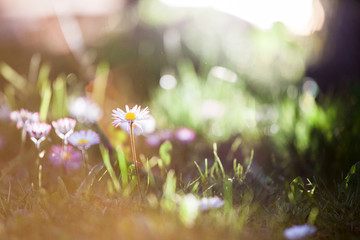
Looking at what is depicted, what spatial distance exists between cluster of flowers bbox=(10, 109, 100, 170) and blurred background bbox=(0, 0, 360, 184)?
328 millimetres

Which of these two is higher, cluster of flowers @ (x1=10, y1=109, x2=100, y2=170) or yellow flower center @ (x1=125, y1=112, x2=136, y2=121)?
yellow flower center @ (x1=125, y1=112, x2=136, y2=121)

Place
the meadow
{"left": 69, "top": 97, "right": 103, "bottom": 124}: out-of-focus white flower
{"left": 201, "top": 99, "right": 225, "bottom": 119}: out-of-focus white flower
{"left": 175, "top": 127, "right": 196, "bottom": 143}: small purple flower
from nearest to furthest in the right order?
1. the meadow
2. {"left": 69, "top": 97, "right": 103, "bottom": 124}: out-of-focus white flower
3. {"left": 175, "top": 127, "right": 196, "bottom": 143}: small purple flower
4. {"left": 201, "top": 99, "right": 225, "bottom": 119}: out-of-focus white flower

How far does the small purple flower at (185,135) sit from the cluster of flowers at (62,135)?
1.77 ft

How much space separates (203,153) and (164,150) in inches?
14.7

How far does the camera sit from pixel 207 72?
3406 millimetres

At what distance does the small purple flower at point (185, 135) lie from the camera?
6.88 ft

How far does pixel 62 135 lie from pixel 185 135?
807 mm

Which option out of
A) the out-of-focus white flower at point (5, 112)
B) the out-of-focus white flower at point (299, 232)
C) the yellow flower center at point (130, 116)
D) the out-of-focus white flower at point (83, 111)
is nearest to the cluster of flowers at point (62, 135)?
the out-of-focus white flower at point (83, 111)

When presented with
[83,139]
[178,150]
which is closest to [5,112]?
[83,139]

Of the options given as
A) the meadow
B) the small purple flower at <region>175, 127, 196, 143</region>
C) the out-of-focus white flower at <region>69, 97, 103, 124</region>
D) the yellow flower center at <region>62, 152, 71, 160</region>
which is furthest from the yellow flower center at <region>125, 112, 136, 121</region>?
the small purple flower at <region>175, 127, 196, 143</region>

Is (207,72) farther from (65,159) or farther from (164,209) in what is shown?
(164,209)

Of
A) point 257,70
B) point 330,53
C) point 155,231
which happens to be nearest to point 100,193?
point 155,231

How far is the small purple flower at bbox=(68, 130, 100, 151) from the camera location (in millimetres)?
1551

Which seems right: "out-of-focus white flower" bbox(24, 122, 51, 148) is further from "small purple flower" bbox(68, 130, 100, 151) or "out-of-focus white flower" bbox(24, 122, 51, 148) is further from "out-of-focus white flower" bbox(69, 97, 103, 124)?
"out-of-focus white flower" bbox(69, 97, 103, 124)
